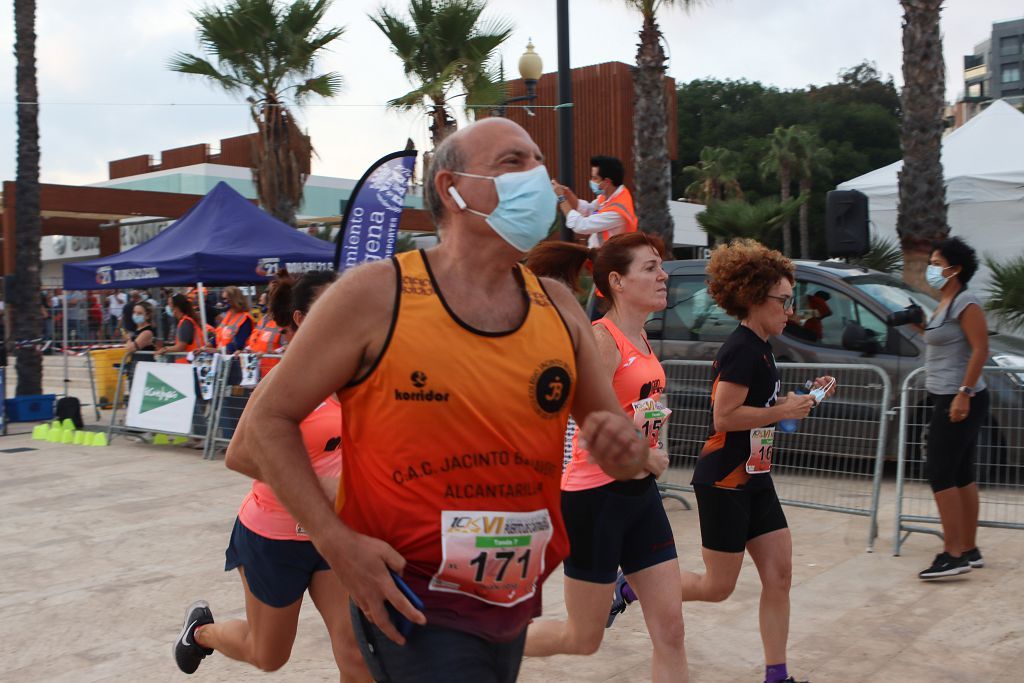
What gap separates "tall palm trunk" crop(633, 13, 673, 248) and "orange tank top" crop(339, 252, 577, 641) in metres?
13.6

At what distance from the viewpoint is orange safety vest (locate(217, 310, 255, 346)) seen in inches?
475

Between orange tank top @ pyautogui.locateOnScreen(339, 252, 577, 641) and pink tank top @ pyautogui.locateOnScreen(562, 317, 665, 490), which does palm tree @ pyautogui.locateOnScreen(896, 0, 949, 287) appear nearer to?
pink tank top @ pyautogui.locateOnScreen(562, 317, 665, 490)

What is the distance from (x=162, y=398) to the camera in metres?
11.8

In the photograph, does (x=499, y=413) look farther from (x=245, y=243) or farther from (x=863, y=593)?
(x=245, y=243)

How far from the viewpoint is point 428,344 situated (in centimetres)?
200

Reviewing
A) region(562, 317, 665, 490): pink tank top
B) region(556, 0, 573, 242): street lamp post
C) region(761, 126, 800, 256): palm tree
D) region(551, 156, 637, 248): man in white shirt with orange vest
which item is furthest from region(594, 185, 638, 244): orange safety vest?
region(761, 126, 800, 256): palm tree

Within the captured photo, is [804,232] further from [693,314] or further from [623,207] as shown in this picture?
[623,207]

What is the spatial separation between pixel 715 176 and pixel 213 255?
155ft

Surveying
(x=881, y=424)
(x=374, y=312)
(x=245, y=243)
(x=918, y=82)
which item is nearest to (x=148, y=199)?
(x=245, y=243)

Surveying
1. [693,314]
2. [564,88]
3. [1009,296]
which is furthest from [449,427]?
[1009,296]

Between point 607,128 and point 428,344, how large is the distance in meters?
34.3

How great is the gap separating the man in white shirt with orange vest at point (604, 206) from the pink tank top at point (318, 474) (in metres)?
3.57

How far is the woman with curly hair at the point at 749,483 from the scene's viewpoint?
409 cm

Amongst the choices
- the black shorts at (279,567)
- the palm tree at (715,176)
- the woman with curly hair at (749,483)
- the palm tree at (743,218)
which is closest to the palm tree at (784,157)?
the palm tree at (715,176)
